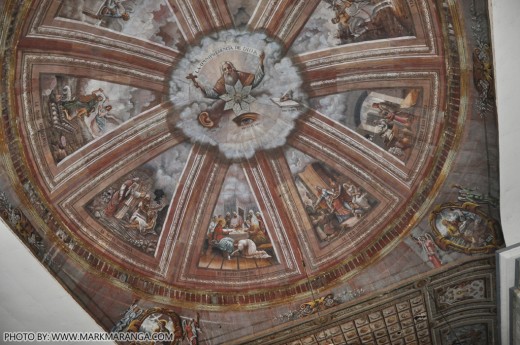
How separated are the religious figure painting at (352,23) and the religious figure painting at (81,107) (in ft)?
11.1

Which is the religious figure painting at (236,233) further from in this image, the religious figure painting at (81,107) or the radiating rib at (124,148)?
the religious figure painting at (81,107)

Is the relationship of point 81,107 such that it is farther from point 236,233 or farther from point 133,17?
point 236,233

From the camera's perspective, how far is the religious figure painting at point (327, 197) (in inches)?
689

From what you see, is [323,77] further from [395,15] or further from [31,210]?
[31,210]

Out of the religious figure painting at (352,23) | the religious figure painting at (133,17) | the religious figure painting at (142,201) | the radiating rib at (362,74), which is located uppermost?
the religious figure painting at (352,23)

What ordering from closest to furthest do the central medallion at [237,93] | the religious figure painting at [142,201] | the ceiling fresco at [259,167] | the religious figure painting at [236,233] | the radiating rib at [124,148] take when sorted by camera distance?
the ceiling fresco at [259,167], the radiating rib at [124,148], the central medallion at [237,93], the religious figure painting at [142,201], the religious figure painting at [236,233]

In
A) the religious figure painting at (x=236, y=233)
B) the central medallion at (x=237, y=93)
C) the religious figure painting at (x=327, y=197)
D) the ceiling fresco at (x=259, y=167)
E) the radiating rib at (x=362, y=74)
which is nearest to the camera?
the ceiling fresco at (x=259, y=167)

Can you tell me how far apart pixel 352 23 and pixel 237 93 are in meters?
2.78

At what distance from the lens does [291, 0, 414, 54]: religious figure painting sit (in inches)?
634

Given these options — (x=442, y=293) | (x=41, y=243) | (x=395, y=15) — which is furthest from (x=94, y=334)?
(x=395, y=15)

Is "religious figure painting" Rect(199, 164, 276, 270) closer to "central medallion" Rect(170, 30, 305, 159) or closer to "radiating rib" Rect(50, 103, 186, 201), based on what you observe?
"central medallion" Rect(170, 30, 305, 159)

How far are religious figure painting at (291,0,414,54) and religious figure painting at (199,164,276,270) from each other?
3.21m

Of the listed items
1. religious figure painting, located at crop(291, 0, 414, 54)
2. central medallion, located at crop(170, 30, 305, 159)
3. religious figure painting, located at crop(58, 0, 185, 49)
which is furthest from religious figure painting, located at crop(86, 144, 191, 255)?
religious figure painting, located at crop(291, 0, 414, 54)

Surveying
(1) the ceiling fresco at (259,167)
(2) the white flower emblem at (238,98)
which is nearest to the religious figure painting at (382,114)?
Result: (1) the ceiling fresco at (259,167)
